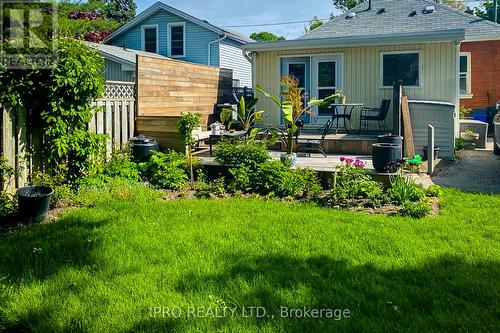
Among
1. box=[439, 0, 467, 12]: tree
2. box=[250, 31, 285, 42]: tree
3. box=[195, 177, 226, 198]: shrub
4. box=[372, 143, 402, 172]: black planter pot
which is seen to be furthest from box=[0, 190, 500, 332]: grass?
box=[250, 31, 285, 42]: tree

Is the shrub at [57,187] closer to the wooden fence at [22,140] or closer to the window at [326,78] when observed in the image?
the wooden fence at [22,140]

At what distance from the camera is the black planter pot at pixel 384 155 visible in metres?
6.59

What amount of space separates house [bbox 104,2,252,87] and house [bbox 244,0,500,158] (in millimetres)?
8305

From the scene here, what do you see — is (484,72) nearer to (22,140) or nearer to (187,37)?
(187,37)

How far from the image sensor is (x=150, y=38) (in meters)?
23.2

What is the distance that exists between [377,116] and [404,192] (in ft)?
20.5

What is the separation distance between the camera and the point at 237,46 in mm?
24125

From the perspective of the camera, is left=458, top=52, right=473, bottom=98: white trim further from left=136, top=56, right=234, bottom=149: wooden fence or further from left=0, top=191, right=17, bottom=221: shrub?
left=0, top=191, right=17, bottom=221: shrub

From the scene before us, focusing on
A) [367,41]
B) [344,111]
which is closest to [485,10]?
[367,41]

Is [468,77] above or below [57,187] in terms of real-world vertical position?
above

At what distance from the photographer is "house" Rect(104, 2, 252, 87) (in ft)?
72.3

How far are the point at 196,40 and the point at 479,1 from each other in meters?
25.8

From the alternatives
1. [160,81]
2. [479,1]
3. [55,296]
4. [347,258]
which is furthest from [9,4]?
[479,1]

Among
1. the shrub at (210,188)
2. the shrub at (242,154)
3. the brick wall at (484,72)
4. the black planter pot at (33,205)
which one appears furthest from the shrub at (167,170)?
the brick wall at (484,72)
